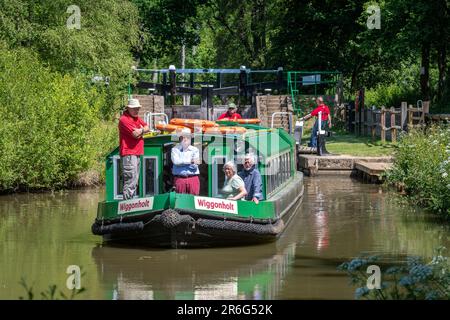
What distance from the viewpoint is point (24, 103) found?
2552 centimetres

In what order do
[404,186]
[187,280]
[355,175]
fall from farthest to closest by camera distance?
1. [355,175]
2. [404,186]
3. [187,280]

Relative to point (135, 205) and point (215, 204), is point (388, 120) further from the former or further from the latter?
point (135, 205)

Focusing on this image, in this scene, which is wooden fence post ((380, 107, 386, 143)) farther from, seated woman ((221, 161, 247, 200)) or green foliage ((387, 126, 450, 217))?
seated woman ((221, 161, 247, 200))

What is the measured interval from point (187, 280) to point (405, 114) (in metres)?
20.9

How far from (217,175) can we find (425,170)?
4.81 meters

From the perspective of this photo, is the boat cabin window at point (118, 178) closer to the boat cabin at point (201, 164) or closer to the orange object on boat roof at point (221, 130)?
the boat cabin at point (201, 164)

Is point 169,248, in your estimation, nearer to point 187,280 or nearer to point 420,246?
point 187,280

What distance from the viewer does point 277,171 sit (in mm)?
19828

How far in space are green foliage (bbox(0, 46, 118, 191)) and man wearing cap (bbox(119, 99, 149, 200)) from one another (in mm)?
7401

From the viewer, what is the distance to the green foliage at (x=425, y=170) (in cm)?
1834

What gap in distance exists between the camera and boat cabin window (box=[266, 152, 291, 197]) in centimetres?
1808

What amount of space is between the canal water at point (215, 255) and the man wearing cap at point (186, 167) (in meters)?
1.15

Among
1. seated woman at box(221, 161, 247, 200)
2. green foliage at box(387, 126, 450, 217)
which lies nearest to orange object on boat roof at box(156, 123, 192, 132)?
seated woman at box(221, 161, 247, 200)

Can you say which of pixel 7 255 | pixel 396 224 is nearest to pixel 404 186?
pixel 396 224
